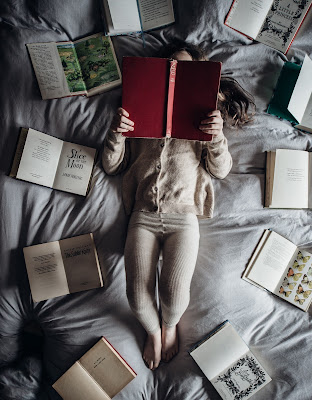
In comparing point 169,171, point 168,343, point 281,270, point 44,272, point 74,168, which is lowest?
point 168,343

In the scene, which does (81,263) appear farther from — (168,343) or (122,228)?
(168,343)

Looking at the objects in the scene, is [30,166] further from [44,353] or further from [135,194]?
[44,353]

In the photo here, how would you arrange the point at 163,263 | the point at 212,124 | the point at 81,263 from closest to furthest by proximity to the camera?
the point at 212,124, the point at 163,263, the point at 81,263

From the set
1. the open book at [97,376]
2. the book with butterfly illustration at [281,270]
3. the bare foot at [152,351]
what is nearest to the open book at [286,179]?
the book with butterfly illustration at [281,270]

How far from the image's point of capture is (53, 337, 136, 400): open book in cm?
111

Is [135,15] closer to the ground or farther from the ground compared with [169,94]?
farther from the ground

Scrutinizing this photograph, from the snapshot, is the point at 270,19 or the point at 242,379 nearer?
the point at 242,379

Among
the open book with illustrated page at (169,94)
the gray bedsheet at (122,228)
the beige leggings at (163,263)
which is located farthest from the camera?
the gray bedsheet at (122,228)

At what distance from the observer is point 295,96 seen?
3.99ft

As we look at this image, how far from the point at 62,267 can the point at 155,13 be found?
3.13 ft

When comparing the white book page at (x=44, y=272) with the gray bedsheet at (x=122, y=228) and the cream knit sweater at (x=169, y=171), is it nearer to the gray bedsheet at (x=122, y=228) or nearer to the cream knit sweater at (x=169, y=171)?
the gray bedsheet at (x=122, y=228)

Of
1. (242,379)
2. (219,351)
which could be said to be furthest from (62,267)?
(242,379)

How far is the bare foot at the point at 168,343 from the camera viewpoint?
3.74ft

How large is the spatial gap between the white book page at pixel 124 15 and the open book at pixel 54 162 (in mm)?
450
